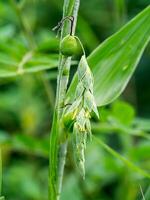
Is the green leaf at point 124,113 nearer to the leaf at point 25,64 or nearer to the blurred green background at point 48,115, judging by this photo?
the blurred green background at point 48,115

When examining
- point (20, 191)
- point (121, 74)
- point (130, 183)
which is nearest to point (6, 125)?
point (20, 191)

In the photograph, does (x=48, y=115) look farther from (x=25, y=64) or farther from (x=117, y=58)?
(x=117, y=58)

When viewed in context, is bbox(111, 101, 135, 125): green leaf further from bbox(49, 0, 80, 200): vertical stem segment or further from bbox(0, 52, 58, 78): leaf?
bbox(49, 0, 80, 200): vertical stem segment

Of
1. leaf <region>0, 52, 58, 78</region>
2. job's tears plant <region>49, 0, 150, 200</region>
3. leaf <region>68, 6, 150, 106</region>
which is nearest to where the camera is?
job's tears plant <region>49, 0, 150, 200</region>

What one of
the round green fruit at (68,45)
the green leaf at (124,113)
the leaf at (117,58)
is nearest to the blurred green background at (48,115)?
the green leaf at (124,113)

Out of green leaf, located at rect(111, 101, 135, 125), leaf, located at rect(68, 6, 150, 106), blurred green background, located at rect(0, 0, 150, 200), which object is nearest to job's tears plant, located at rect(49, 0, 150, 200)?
leaf, located at rect(68, 6, 150, 106)

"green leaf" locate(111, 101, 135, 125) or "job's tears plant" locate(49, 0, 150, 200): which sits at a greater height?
"job's tears plant" locate(49, 0, 150, 200)

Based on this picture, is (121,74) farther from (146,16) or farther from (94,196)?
(94,196)
